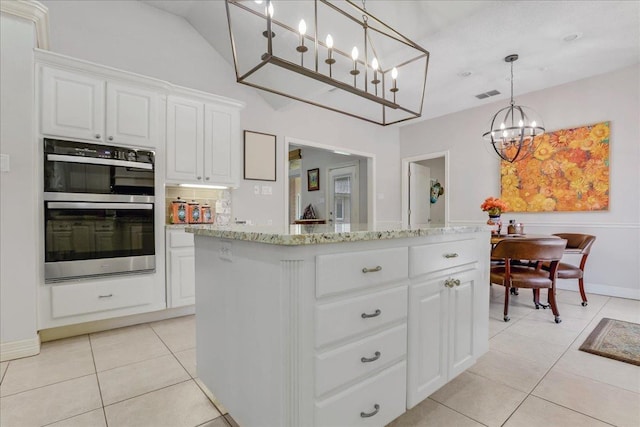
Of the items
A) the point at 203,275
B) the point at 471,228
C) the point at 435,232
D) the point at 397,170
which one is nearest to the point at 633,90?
the point at 397,170

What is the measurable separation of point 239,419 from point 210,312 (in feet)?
1.56

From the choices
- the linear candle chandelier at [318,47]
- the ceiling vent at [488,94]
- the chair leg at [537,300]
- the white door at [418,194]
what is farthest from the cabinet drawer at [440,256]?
the white door at [418,194]

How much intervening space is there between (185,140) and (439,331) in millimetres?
2790

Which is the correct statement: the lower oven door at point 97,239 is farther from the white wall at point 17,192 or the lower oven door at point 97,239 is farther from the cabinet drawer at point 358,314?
the cabinet drawer at point 358,314

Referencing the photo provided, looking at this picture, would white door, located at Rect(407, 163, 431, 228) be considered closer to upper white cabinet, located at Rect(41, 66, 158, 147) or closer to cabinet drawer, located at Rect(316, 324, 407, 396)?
upper white cabinet, located at Rect(41, 66, 158, 147)

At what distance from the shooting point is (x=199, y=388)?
175cm

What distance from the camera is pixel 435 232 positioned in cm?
145

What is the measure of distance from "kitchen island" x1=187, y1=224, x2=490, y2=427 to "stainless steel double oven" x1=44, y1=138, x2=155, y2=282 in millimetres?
1424

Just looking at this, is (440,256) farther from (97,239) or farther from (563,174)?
(563,174)

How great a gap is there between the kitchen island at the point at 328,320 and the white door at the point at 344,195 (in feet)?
16.4

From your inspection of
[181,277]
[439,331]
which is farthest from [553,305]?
[181,277]

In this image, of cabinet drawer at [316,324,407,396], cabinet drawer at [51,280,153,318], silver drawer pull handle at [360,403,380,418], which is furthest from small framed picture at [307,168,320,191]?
silver drawer pull handle at [360,403,380,418]

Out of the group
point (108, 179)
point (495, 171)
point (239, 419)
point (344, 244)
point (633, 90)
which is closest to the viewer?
point (344, 244)

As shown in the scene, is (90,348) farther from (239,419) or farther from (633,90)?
(633,90)
